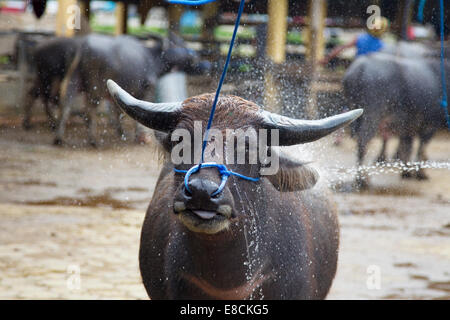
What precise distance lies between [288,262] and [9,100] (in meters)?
9.81

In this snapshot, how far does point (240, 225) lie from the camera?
2938mm

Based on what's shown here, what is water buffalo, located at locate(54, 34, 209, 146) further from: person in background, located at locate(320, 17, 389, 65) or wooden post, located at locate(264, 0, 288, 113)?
person in background, located at locate(320, 17, 389, 65)

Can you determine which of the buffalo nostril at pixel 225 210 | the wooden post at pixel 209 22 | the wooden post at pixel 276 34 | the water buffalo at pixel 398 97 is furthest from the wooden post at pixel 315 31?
the buffalo nostril at pixel 225 210

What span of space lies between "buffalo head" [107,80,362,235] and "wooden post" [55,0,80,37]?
24.3ft

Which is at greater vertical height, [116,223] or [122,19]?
[122,19]

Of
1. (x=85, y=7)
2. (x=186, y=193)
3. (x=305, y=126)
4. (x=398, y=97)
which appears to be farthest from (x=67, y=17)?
(x=186, y=193)

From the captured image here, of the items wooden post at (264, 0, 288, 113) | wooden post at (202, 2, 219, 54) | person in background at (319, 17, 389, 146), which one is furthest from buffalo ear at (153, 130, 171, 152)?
wooden post at (202, 2, 219, 54)

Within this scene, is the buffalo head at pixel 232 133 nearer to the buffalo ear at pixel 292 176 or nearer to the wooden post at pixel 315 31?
the buffalo ear at pixel 292 176

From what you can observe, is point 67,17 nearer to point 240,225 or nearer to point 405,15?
point 405,15

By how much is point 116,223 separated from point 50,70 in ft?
14.8

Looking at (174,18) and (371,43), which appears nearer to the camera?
(371,43)

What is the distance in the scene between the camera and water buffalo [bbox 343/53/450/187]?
724 cm
